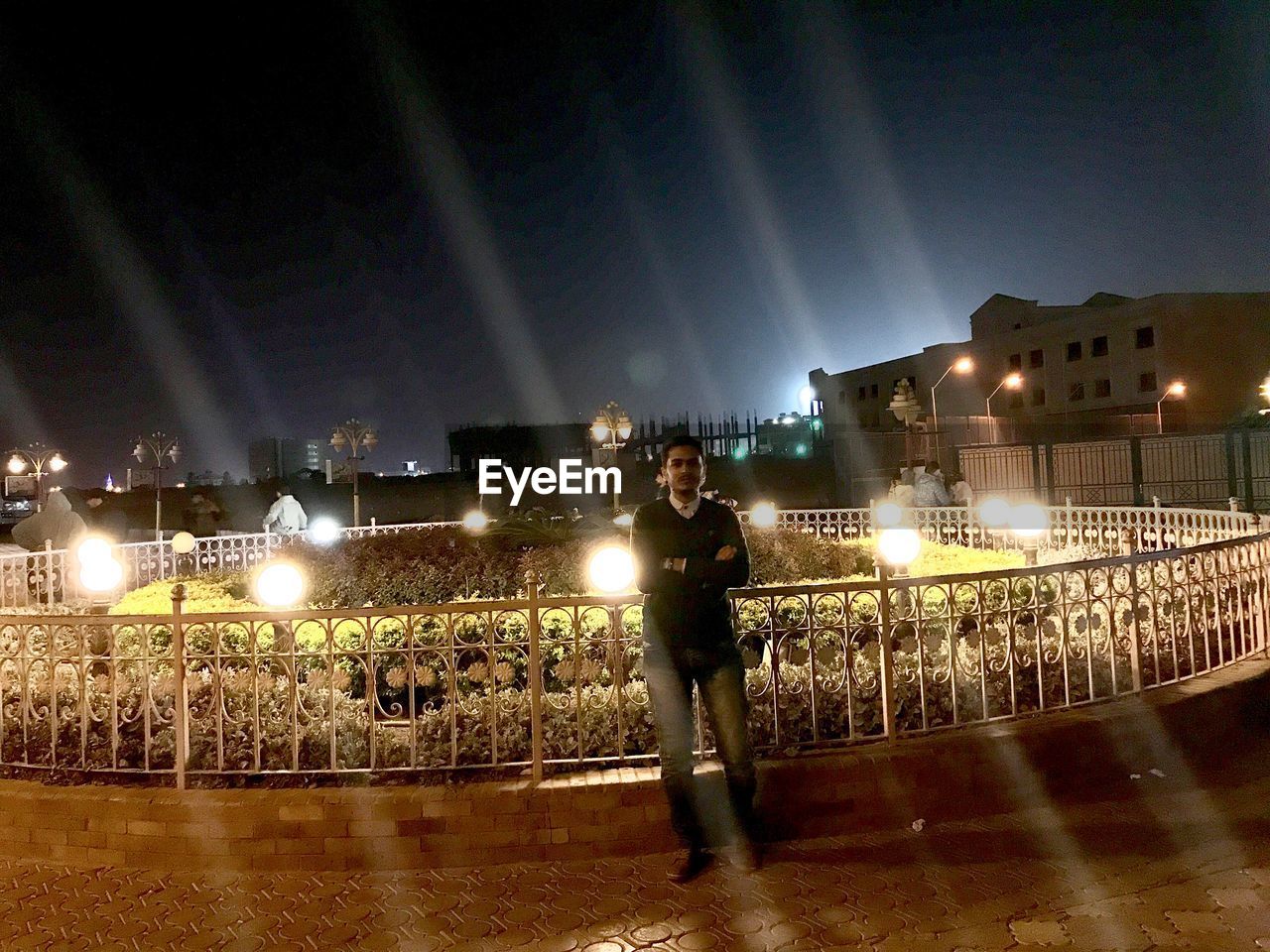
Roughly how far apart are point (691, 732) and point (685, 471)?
4.04ft

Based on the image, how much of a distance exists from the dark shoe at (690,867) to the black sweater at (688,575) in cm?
96

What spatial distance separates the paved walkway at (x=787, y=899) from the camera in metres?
3.39

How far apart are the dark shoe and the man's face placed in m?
1.69

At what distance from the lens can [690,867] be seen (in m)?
3.92

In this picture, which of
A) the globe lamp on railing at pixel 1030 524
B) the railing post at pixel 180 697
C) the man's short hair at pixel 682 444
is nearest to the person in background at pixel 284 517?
the railing post at pixel 180 697

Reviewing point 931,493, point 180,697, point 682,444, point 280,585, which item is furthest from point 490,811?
point 931,493

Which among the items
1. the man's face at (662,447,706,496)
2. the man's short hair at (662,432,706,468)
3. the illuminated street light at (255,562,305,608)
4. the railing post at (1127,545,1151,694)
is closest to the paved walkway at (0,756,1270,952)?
the railing post at (1127,545,1151,694)

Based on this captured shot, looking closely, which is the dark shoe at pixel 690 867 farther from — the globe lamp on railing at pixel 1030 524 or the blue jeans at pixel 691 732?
the globe lamp on railing at pixel 1030 524

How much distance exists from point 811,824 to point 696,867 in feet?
2.49

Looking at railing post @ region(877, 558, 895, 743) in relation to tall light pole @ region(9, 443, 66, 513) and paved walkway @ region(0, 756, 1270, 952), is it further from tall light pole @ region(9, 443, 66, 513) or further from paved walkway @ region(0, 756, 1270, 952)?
tall light pole @ region(9, 443, 66, 513)

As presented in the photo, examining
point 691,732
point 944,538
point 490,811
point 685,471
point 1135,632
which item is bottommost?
point 490,811

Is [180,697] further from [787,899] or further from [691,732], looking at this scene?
[787,899]

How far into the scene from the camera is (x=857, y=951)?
3.26 meters

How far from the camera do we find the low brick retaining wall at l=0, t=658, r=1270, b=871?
416cm
